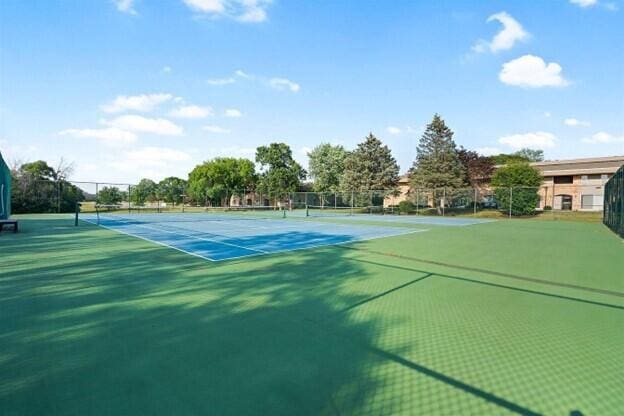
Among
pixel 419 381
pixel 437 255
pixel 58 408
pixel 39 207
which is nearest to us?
pixel 58 408

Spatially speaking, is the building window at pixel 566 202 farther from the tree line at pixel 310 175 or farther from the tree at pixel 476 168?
the tree at pixel 476 168

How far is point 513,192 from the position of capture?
24.4 m

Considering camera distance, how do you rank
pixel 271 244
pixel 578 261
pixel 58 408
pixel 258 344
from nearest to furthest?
1. pixel 58 408
2. pixel 258 344
3. pixel 578 261
4. pixel 271 244

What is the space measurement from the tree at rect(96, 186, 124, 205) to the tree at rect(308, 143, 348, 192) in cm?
2335

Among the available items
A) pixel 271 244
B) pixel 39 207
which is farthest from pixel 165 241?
pixel 39 207

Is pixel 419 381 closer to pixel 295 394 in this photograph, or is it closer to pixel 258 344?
pixel 295 394

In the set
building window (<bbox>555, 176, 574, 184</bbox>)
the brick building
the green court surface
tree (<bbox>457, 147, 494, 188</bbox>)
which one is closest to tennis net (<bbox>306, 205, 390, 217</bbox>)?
the brick building

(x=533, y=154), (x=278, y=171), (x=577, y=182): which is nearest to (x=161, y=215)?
(x=278, y=171)

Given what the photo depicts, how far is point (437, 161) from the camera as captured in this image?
104 ft

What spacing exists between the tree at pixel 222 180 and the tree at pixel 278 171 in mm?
3821

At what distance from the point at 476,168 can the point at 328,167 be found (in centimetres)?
1768

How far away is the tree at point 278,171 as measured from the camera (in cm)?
3794

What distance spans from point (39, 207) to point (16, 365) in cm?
2809

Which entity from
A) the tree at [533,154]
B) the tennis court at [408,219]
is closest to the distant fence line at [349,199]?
the tennis court at [408,219]
